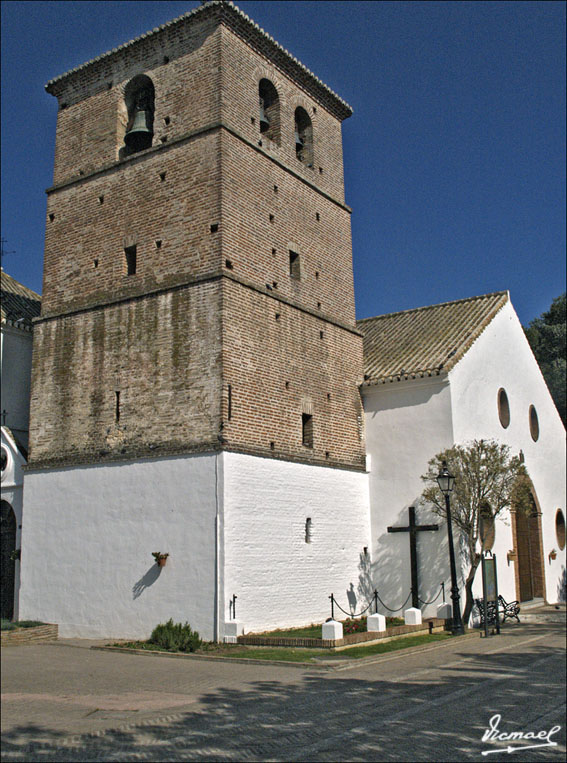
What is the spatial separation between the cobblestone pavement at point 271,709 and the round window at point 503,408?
33.9ft

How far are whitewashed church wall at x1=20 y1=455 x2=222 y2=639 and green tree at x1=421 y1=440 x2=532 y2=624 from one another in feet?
20.3

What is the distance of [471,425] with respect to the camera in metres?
20.3

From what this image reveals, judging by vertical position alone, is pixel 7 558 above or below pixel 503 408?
below

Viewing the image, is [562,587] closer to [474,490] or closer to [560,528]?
[560,528]

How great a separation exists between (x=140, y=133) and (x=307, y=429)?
28.6 feet

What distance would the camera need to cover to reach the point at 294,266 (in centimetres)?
1972

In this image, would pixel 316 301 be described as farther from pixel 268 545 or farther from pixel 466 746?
pixel 466 746

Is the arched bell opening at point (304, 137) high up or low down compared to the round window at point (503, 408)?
up

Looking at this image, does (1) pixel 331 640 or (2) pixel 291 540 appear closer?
(1) pixel 331 640

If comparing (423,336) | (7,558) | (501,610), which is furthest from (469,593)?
(7,558)

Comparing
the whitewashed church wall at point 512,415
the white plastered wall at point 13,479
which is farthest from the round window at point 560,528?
the white plastered wall at point 13,479

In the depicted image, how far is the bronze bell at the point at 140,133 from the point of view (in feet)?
62.0

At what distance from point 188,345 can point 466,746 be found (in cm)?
1091

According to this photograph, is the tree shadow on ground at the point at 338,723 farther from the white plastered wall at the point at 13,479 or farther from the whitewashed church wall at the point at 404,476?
the white plastered wall at the point at 13,479
